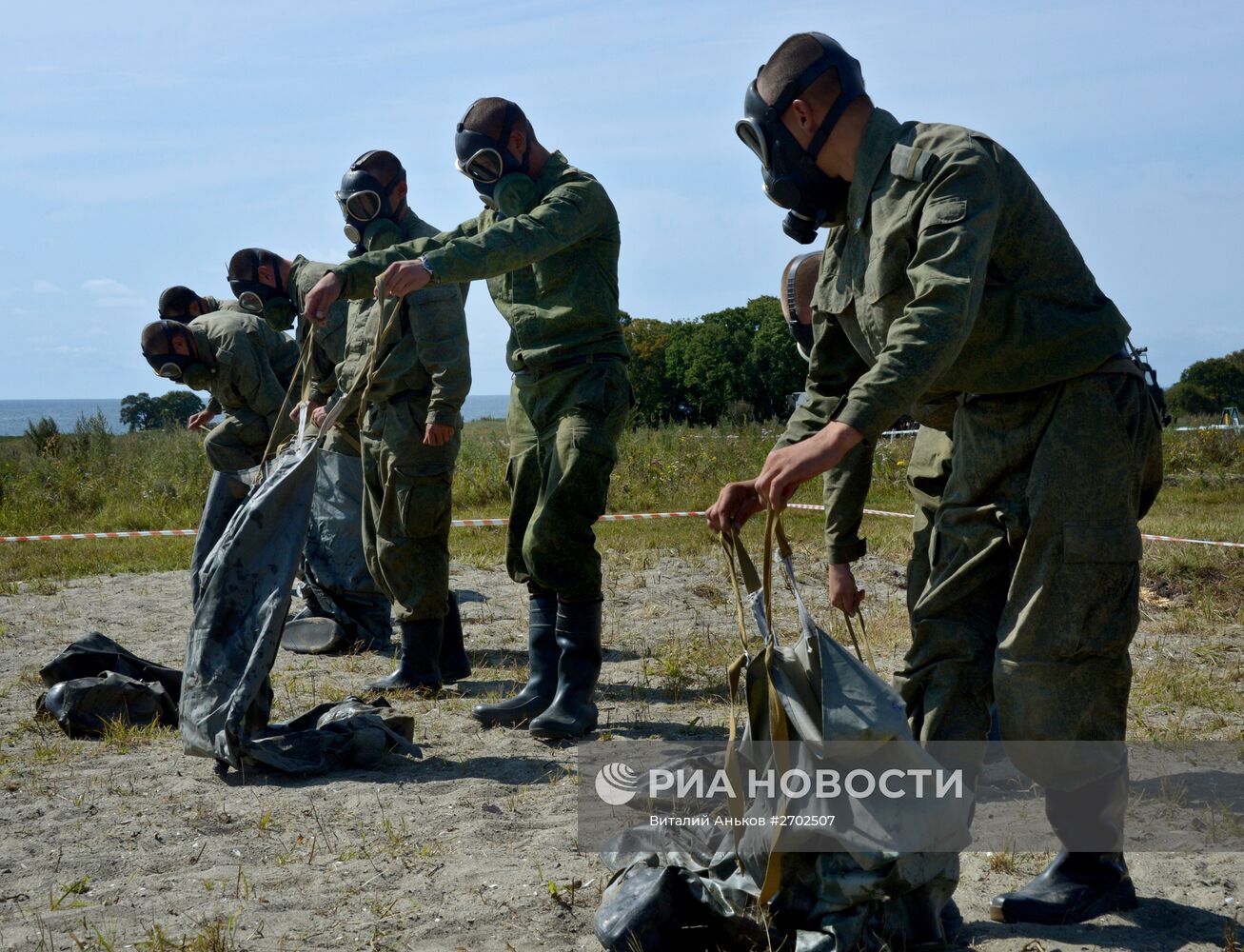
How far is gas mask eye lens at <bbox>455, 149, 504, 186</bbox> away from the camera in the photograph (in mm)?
5117

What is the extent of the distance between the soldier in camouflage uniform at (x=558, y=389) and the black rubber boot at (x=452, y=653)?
4.00 ft

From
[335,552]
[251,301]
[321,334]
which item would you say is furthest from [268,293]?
[335,552]

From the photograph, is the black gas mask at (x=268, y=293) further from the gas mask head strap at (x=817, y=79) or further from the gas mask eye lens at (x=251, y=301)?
the gas mask head strap at (x=817, y=79)

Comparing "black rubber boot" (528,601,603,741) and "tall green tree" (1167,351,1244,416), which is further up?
"tall green tree" (1167,351,1244,416)

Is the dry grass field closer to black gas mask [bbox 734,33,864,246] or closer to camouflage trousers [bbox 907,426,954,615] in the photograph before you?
camouflage trousers [bbox 907,426,954,615]

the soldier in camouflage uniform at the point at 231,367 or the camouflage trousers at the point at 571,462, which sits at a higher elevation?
the soldier in camouflage uniform at the point at 231,367

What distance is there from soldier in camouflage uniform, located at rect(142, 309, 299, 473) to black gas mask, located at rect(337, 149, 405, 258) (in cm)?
187

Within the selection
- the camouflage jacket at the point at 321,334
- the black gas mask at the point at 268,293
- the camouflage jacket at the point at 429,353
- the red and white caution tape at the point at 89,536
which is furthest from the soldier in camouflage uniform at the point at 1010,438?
the red and white caution tape at the point at 89,536

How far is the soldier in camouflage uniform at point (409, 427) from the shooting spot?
232 inches

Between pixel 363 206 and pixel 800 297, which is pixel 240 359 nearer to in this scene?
pixel 363 206

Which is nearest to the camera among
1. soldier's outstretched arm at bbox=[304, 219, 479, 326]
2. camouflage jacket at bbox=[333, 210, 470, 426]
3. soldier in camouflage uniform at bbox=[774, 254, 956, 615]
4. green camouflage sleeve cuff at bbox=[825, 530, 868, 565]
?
soldier in camouflage uniform at bbox=[774, 254, 956, 615]

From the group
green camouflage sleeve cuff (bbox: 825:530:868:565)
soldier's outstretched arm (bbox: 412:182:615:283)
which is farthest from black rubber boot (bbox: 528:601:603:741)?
green camouflage sleeve cuff (bbox: 825:530:868:565)

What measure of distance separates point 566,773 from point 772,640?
1910 mm

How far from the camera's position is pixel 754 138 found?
128 inches
